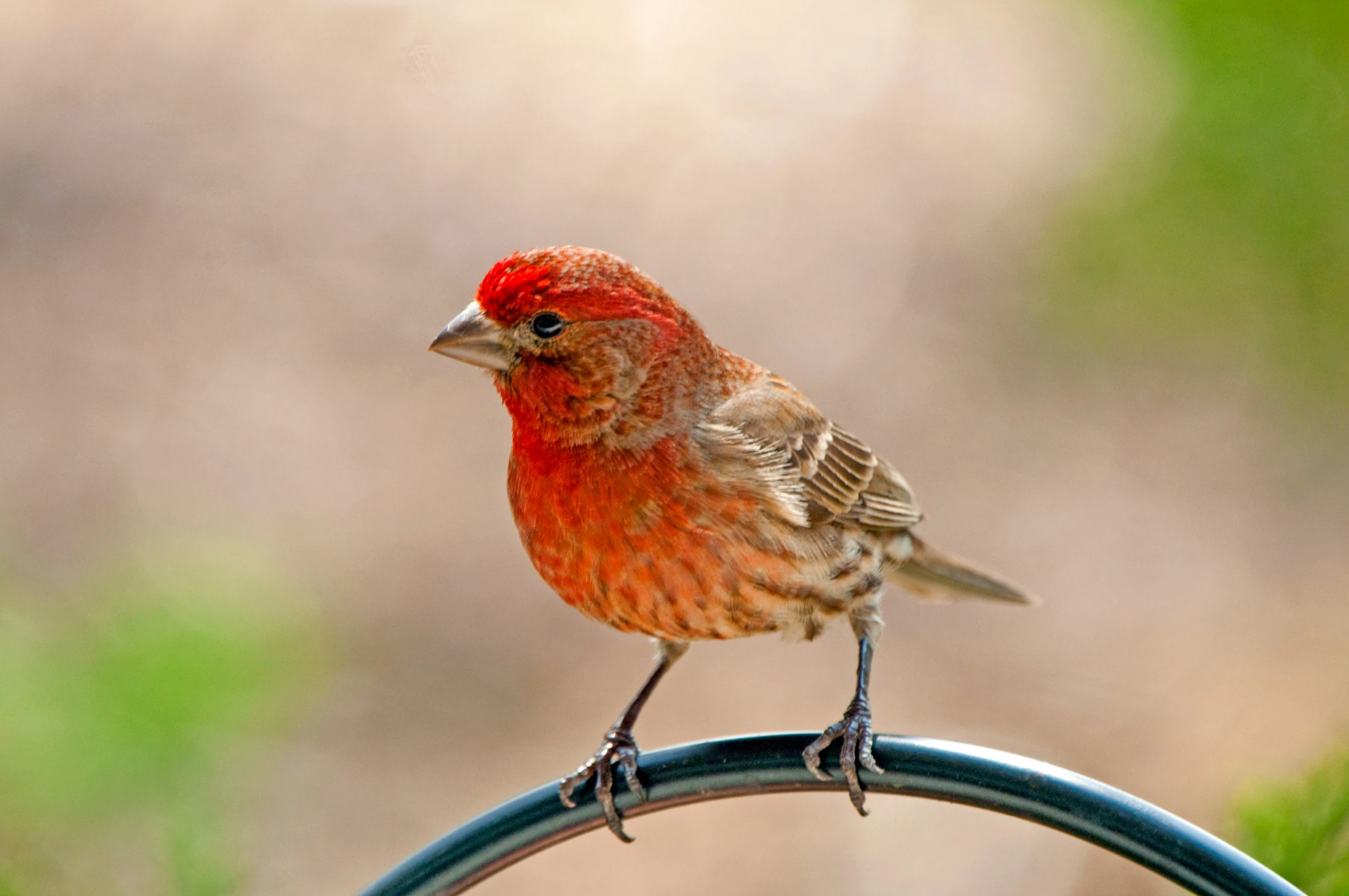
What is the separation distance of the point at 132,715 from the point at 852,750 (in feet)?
6.44

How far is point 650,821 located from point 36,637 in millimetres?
2243

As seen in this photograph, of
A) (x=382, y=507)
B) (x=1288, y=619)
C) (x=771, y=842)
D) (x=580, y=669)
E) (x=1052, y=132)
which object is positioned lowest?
(x=771, y=842)

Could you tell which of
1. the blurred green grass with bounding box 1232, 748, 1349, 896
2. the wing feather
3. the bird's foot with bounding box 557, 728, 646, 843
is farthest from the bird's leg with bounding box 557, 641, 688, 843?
the blurred green grass with bounding box 1232, 748, 1349, 896

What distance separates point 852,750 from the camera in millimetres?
2449

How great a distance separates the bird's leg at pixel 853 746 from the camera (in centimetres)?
230

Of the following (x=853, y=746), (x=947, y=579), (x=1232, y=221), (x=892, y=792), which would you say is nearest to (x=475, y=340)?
(x=853, y=746)

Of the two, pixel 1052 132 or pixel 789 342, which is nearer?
pixel 789 342

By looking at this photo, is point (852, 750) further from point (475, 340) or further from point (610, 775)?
point (475, 340)

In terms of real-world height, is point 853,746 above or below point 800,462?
below

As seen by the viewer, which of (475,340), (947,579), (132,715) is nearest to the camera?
(475,340)

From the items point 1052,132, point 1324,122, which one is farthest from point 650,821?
point 1052,132

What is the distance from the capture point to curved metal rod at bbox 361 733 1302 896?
188 cm

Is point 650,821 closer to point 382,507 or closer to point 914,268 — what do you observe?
point 382,507

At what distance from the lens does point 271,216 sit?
280 inches
